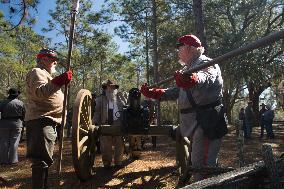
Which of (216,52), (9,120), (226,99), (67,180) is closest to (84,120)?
(67,180)

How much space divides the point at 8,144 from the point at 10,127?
0.41 m

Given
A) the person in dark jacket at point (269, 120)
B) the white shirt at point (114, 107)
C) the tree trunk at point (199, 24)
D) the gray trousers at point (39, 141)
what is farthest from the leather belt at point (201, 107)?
the person in dark jacket at point (269, 120)

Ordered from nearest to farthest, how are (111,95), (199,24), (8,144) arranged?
(111,95) → (8,144) → (199,24)

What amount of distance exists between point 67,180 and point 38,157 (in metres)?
1.81

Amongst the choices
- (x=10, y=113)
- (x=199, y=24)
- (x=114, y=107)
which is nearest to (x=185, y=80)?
(x=114, y=107)

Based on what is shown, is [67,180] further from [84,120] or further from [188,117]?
[188,117]

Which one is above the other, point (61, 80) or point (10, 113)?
point (61, 80)

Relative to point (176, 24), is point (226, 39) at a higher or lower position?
lower

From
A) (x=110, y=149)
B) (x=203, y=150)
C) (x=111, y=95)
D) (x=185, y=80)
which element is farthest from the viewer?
(x=111, y=95)

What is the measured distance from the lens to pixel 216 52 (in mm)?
20891

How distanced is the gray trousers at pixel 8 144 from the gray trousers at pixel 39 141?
4229mm

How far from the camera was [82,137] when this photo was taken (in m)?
5.74

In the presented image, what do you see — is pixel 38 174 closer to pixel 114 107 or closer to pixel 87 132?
pixel 87 132

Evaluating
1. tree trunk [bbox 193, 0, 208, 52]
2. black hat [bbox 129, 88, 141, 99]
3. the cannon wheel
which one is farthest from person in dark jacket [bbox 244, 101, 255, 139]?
the cannon wheel
